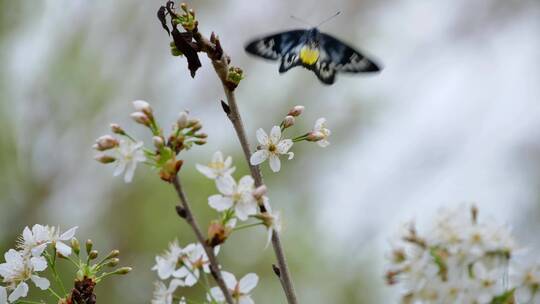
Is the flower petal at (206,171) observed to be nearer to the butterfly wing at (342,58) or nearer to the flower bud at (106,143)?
the flower bud at (106,143)

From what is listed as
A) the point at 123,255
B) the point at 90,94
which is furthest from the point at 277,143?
the point at 90,94

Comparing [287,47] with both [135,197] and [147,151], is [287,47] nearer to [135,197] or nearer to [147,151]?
[147,151]

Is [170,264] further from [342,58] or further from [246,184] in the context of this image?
[342,58]

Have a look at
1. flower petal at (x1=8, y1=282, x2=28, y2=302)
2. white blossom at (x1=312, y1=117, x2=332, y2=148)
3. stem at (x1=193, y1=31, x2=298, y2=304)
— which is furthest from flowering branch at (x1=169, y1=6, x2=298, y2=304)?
flower petal at (x1=8, y1=282, x2=28, y2=302)

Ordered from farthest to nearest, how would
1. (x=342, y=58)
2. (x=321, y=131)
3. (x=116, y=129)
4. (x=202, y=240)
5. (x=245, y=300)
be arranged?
1. (x=342, y=58)
2. (x=321, y=131)
3. (x=116, y=129)
4. (x=245, y=300)
5. (x=202, y=240)

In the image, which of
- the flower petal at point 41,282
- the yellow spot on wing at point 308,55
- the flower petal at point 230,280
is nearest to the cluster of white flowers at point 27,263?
the flower petal at point 41,282

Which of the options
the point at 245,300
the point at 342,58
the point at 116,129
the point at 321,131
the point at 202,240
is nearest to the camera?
the point at 202,240

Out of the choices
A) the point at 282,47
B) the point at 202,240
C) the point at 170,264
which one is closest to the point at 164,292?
the point at 170,264
